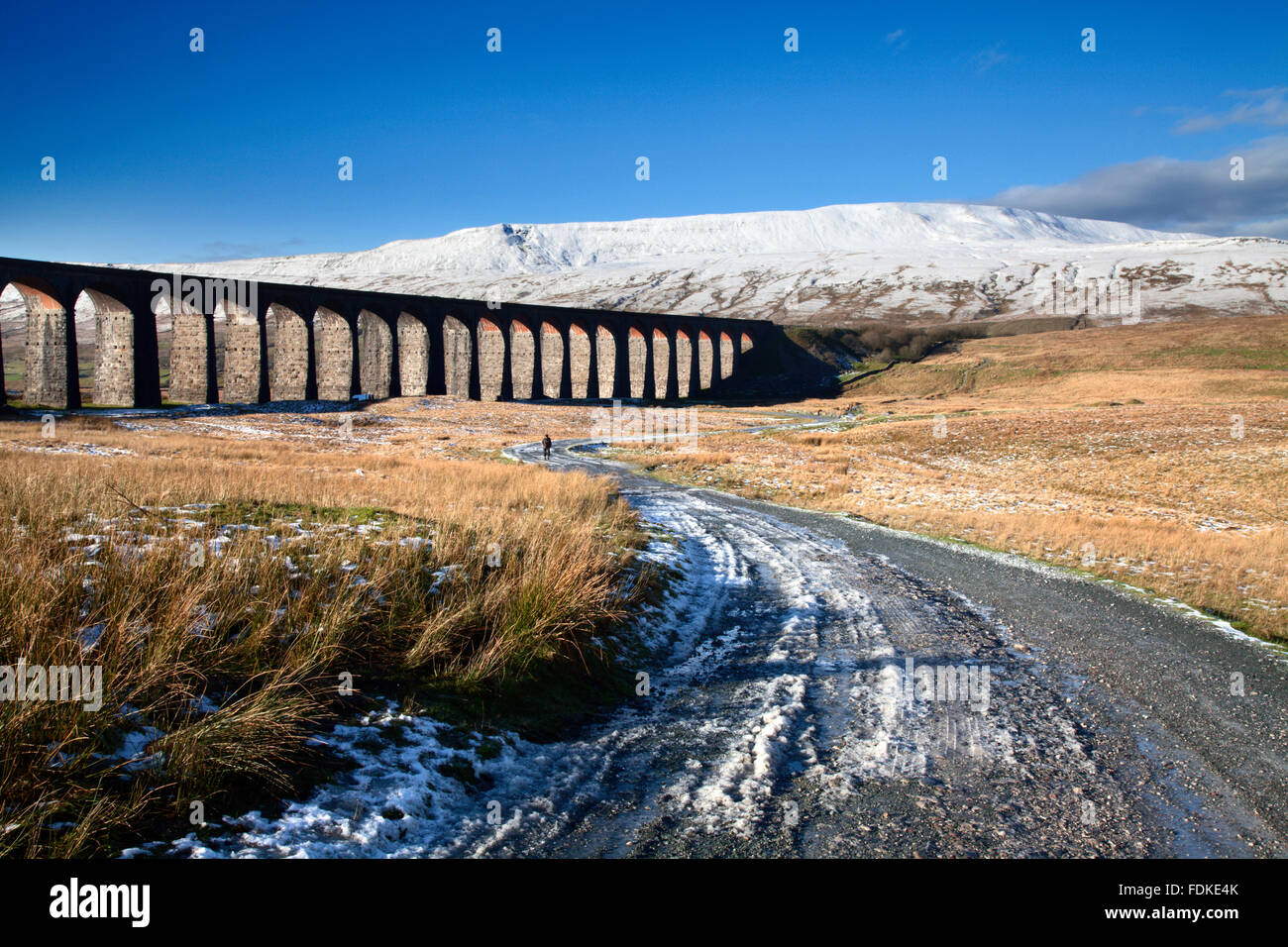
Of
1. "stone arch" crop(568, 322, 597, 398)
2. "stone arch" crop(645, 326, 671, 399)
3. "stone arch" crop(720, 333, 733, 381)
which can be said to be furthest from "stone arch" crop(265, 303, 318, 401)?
"stone arch" crop(720, 333, 733, 381)

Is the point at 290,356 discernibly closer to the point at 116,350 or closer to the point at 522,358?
the point at 116,350

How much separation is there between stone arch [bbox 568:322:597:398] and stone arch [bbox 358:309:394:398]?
21.2m

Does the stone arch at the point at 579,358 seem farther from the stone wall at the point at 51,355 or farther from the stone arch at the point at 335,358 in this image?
the stone wall at the point at 51,355

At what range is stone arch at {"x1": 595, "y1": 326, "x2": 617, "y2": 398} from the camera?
7619 centimetres

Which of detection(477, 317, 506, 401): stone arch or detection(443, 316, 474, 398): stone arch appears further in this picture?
detection(477, 317, 506, 401): stone arch

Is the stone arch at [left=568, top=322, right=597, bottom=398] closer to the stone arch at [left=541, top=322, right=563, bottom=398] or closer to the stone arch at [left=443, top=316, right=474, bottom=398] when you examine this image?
the stone arch at [left=541, top=322, right=563, bottom=398]

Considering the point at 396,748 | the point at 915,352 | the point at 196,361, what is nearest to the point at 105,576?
the point at 396,748

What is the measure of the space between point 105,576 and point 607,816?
3784 millimetres

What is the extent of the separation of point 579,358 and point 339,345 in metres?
27.1

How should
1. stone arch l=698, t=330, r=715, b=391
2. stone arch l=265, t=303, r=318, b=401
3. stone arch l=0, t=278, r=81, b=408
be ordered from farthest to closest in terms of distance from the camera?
stone arch l=698, t=330, r=715, b=391, stone arch l=265, t=303, r=318, b=401, stone arch l=0, t=278, r=81, b=408

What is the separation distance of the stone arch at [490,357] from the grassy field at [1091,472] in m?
28.2

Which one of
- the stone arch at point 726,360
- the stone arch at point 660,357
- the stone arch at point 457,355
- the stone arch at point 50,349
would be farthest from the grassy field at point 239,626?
the stone arch at point 726,360

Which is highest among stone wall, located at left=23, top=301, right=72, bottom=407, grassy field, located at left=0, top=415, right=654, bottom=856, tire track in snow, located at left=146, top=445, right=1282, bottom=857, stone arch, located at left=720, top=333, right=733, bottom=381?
stone arch, located at left=720, top=333, right=733, bottom=381
